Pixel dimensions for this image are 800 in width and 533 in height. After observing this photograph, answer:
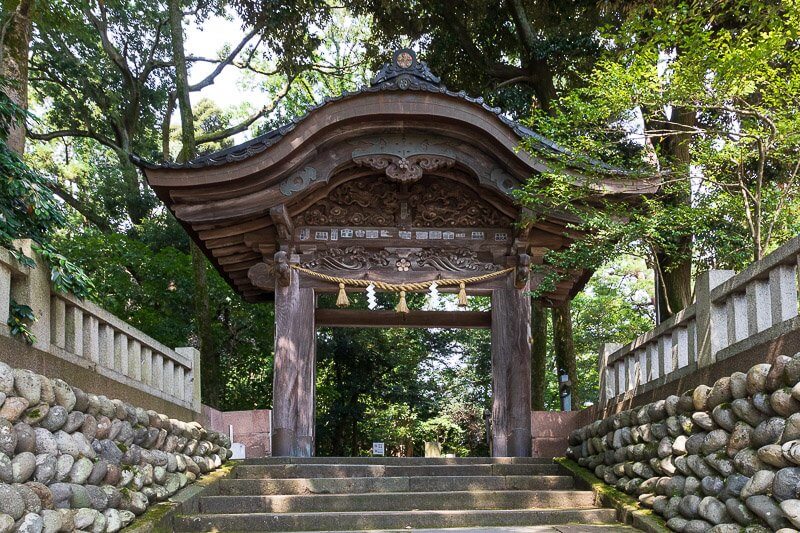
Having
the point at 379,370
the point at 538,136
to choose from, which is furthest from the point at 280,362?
the point at 379,370

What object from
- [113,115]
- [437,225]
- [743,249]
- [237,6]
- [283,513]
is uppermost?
[237,6]

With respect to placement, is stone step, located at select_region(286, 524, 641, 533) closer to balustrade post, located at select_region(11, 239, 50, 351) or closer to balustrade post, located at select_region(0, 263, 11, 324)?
balustrade post, located at select_region(11, 239, 50, 351)

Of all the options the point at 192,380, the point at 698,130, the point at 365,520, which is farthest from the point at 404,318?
the point at 698,130

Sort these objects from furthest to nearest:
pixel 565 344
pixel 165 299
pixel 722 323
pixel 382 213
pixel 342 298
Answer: pixel 165 299
pixel 565 344
pixel 382 213
pixel 342 298
pixel 722 323

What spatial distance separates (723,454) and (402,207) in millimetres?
5922

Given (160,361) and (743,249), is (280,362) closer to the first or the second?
(160,361)

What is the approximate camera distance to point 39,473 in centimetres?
457

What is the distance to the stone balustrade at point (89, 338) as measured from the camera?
16.5 feet

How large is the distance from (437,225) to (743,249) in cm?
371

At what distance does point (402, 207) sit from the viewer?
10336mm

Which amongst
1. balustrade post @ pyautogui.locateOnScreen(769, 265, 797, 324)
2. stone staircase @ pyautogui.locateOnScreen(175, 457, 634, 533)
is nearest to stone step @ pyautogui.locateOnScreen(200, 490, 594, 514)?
stone staircase @ pyautogui.locateOnScreen(175, 457, 634, 533)

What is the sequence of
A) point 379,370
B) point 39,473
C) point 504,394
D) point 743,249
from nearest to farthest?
point 39,473 → point 743,249 → point 504,394 → point 379,370

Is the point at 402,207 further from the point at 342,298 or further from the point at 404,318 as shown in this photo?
the point at 404,318

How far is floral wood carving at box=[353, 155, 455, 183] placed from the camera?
9.64 metres
